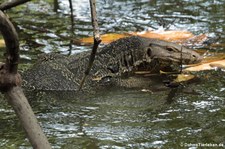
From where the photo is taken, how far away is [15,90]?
5.82ft

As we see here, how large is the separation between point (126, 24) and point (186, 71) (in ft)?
7.18

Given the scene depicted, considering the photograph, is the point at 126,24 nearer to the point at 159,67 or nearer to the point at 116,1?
the point at 116,1

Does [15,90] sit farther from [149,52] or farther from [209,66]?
[209,66]

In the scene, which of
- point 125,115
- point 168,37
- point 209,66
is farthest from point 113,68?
point 168,37

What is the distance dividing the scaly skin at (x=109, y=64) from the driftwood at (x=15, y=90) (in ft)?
8.17

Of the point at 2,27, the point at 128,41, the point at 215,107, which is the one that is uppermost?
the point at 2,27

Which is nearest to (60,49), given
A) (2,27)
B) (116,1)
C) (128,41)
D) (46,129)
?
(128,41)

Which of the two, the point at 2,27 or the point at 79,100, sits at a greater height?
the point at 2,27

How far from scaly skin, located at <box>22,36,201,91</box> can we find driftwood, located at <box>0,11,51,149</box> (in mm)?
2490

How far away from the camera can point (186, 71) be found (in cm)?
471

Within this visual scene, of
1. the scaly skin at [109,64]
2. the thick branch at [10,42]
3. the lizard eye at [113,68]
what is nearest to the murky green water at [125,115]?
the scaly skin at [109,64]

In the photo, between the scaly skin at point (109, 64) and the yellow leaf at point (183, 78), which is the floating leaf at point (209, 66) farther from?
the yellow leaf at point (183, 78)

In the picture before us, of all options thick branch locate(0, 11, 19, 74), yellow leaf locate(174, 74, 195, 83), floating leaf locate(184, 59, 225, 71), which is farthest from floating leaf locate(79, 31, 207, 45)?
thick branch locate(0, 11, 19, 74)

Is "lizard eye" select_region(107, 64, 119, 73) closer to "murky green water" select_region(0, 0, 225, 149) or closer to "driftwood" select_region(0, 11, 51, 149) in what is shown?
"murky green water" select_region(0, 0, 225, 149)
